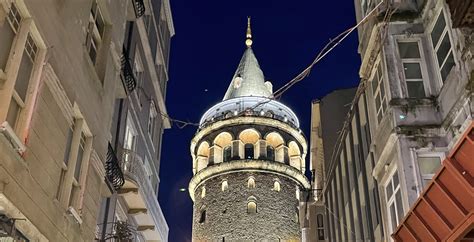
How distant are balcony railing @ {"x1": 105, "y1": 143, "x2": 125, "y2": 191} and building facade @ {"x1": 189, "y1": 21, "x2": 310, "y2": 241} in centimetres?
3436

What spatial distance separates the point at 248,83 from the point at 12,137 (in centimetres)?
5364

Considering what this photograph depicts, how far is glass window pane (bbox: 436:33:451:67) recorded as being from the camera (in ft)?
48.0

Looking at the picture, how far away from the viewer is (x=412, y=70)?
52.4ft

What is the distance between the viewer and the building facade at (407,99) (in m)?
13.9

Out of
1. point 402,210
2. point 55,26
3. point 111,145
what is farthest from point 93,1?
point 402,210

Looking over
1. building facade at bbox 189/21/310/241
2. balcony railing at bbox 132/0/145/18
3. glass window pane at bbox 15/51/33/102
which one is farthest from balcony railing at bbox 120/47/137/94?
building facade at bbox 189/21/310/241

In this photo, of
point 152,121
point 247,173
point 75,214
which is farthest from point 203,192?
point 75,214

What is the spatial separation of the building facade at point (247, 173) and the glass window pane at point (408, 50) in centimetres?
3650

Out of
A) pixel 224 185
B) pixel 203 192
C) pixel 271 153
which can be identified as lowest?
pixel 203 192

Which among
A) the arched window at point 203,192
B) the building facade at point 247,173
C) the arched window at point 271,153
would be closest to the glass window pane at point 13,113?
the building facade at point 247,173

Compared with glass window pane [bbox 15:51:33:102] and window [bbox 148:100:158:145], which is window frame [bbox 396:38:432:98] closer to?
glass window pane [bbox 15:51:33:102]

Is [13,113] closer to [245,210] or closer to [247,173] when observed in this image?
[245,210]

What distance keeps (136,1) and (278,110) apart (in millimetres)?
37399

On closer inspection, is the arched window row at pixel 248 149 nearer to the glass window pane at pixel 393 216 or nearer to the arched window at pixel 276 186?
the arched window at pixel 276 186
